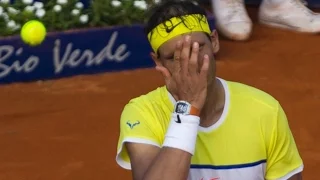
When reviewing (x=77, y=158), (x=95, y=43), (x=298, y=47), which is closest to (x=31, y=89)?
(x=95, y=43)

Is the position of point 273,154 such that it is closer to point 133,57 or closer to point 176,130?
point 176,130

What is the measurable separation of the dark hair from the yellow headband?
0.06 ft

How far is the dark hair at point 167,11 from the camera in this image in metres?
2.57

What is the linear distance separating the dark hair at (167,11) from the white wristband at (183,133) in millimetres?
322

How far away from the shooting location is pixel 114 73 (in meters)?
5.55

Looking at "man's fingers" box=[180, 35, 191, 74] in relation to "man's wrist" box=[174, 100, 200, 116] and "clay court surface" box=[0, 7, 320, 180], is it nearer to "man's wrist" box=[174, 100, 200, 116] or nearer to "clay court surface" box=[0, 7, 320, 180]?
"man's wrist" box=[174, 100, 200, 116]

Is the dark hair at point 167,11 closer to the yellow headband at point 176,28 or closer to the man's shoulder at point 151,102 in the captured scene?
the yellow headband at point 176,28

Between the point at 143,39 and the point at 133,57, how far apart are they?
139 mm

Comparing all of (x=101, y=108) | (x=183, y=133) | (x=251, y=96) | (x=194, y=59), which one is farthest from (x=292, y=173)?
(x=101, y=108)

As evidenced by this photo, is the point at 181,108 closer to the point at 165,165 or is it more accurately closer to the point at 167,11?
the point at 165,165

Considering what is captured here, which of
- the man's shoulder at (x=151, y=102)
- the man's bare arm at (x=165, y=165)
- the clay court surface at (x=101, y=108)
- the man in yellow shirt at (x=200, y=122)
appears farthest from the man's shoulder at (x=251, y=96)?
the clay court surface at (x=101, y=108)

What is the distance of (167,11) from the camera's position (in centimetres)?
258

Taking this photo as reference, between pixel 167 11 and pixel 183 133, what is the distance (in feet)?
1.34

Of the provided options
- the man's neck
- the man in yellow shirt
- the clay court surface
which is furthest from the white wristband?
the clay court surface
